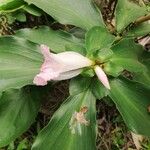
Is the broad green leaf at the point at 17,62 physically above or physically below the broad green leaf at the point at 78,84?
above

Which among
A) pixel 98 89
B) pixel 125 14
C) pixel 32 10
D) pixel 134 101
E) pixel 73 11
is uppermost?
pixel 32 10

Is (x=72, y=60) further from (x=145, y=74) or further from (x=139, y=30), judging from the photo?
(x=139, y=30)

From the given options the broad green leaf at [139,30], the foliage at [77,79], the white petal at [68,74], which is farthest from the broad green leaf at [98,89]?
the broad green leaf at [139,30]

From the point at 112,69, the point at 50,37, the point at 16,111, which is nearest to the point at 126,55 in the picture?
the point at 112,69

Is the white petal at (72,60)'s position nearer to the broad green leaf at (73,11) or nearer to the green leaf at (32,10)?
the broad green leaf at (73,11)

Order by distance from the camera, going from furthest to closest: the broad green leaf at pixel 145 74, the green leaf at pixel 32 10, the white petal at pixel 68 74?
1. the green leaf at pixel 32 10
2. the broad green leaf at pixel 145 74
3. the white petal at pixel 68 74

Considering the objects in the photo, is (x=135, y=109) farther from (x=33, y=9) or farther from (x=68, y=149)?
(x=33, y=9)
